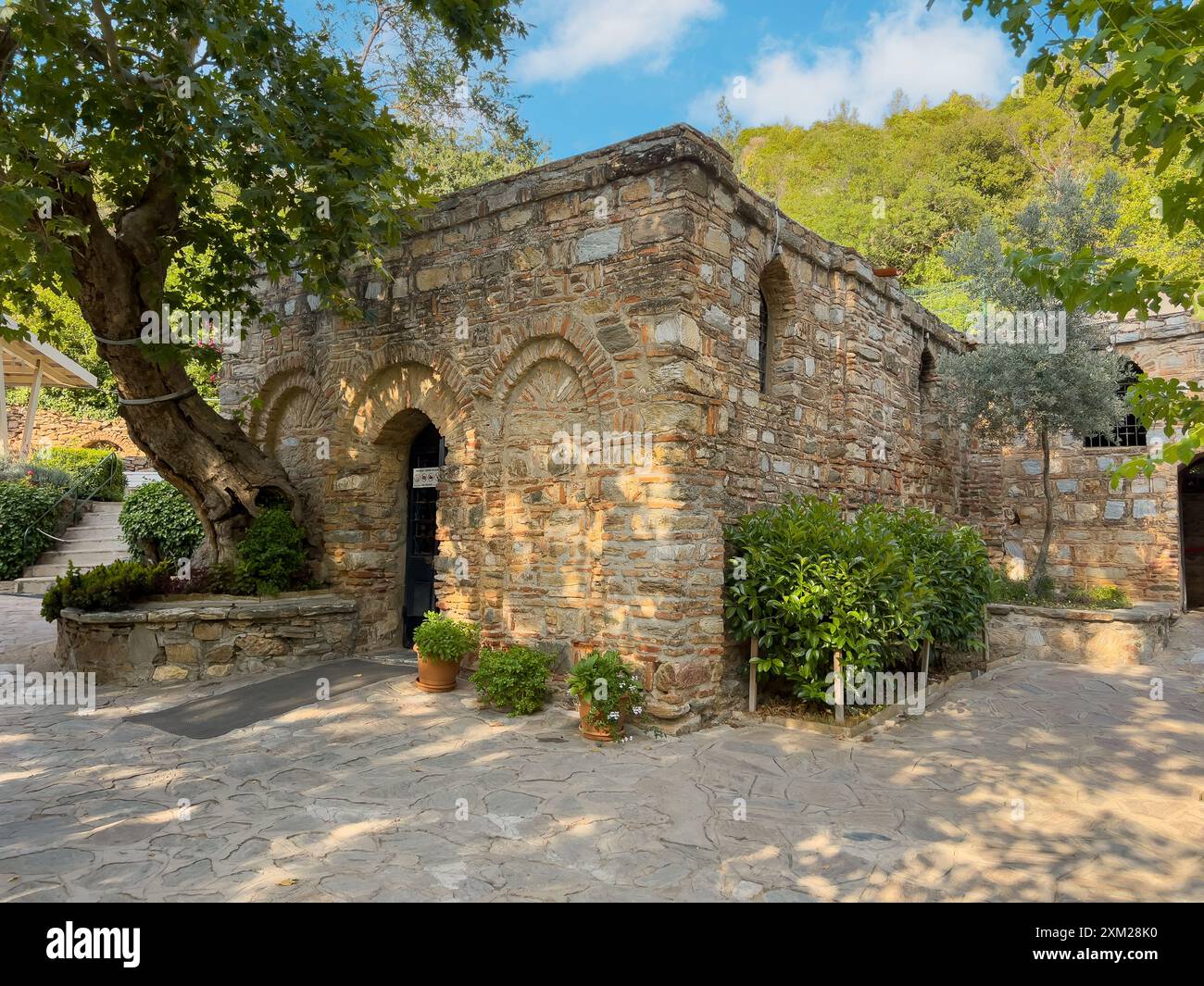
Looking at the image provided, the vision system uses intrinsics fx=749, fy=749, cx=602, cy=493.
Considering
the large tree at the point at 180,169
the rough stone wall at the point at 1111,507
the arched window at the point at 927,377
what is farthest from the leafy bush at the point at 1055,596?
the large tree at the point at 180,169

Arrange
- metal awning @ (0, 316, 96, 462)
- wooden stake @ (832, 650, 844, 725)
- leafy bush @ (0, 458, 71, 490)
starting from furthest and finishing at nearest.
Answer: metal awning @ (0, 316, 96, 462) → leafy bush @ (0, 458, 71, 490) → wooden stake @ (832, 650, 844, 725)

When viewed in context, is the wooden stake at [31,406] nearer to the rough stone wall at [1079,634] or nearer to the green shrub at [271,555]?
the green shrub at [271,555]

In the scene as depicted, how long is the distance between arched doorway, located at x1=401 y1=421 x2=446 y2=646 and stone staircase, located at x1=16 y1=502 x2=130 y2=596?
710cm

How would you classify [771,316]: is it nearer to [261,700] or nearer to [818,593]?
[818,593]

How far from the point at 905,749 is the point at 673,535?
7.79 feet

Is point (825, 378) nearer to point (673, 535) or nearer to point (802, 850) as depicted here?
point (673, 535)

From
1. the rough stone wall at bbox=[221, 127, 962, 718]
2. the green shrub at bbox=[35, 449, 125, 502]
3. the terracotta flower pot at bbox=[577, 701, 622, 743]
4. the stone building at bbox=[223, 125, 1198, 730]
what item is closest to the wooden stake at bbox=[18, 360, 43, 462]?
the green shrub at bbox=[35, 449, 125, 502]

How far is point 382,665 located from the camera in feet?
25.4

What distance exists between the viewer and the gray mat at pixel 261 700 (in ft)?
19.9

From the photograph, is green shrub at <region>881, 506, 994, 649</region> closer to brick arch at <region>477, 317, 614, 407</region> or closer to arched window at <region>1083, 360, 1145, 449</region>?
brick arch at <region>477, 317, 614, 407</region>

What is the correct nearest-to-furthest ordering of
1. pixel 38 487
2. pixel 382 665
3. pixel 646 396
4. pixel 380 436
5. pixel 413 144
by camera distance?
pixel 646 396 → pixel 382 665 → pixel 380 436 → pixel 38 487 → pixel 413 144

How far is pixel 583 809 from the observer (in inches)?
172

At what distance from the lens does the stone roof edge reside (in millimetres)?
6098

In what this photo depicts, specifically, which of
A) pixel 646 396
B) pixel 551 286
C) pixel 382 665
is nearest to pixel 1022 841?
pixel 646 396
